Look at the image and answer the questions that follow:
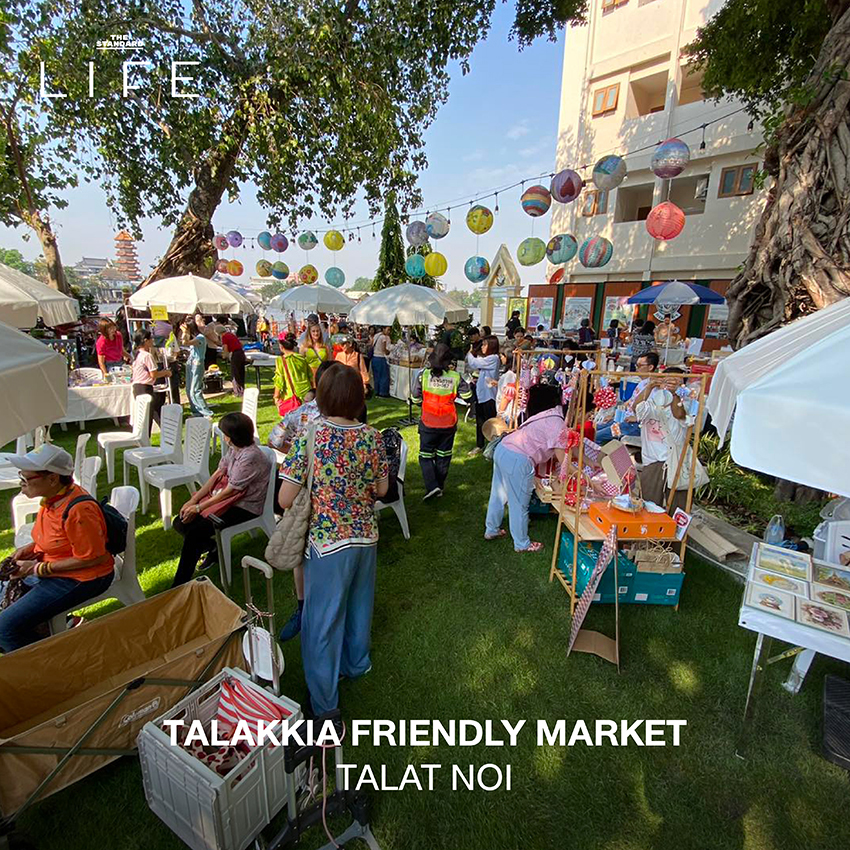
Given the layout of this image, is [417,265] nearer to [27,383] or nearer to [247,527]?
[247,527]

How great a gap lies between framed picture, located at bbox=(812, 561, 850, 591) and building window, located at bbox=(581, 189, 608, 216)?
1795cm

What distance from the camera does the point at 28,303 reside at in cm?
467

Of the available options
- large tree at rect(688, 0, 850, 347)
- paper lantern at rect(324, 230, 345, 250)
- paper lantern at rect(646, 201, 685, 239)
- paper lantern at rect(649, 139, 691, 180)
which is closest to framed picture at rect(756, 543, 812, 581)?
large tree at rect(688, 0, 850, 347)

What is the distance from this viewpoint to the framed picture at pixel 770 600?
2.35 m

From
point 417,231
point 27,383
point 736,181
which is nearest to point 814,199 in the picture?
point 27,383

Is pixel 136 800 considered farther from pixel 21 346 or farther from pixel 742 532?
pixel 742 532

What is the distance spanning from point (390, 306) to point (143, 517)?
5.03m

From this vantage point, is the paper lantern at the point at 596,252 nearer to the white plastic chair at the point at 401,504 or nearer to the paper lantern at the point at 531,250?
the paper lantern at the point at 531,250

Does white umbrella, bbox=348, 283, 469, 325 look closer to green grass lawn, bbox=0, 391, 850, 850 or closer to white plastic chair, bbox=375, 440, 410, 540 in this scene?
white plastic chair, bbox=375, 440, 410, 540

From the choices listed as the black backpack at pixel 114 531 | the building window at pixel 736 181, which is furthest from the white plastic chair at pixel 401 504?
the building window at pixel 736 181

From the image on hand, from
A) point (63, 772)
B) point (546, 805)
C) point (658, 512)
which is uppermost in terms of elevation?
point (658, 512)

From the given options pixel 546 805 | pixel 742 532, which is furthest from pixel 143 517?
pixel 742 532

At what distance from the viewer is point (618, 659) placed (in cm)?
305

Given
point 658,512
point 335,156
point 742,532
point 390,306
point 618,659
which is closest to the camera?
point 618,659
